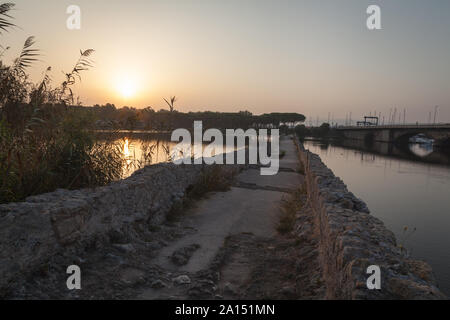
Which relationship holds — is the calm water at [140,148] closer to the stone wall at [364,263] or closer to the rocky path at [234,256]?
the rocky path at [234,256]

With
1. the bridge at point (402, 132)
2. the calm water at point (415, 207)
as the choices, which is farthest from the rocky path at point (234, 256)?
the bridge at point (402, 132)

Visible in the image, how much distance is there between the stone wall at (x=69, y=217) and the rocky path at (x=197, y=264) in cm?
14

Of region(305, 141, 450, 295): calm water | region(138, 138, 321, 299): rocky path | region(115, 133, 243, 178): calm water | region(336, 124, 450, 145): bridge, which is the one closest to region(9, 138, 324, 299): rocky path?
region(138, 138, 321, 299): rocky path

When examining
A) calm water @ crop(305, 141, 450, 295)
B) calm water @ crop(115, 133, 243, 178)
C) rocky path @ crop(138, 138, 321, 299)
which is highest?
calm water @ crop(115, 133, 243, 178)

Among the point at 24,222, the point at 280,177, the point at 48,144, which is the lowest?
the point at 280,177

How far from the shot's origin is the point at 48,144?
487 centimetres

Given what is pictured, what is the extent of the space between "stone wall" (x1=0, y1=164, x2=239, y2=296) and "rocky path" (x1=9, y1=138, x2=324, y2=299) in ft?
0.44

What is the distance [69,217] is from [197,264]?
1.61 m

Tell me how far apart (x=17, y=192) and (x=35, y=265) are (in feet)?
3.53

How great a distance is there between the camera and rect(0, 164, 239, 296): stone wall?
9.86ft

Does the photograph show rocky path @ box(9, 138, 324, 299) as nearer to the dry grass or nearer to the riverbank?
the riverbank

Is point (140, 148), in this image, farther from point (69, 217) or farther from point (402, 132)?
point (402, 132)
